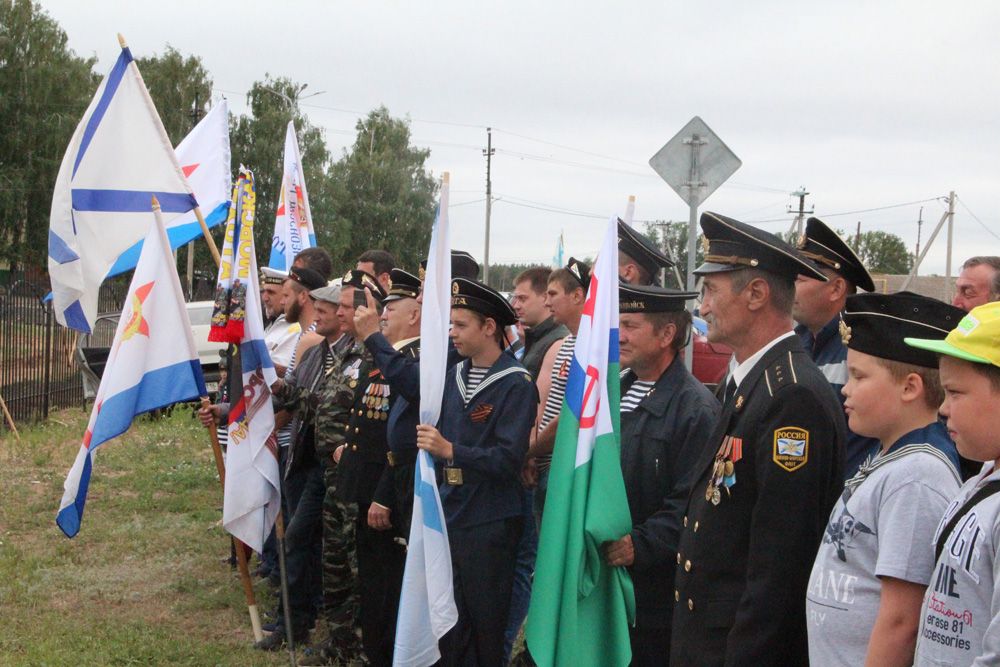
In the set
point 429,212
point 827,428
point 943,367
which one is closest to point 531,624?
point 827,428

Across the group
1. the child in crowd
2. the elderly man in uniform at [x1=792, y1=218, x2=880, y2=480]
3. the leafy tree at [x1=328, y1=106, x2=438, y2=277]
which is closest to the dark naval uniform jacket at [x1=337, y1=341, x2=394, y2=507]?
the elderly man in uniform at [x1=792, y1=218, x2=880, y2=480]

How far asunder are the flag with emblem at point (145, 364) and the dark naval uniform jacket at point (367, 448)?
1.02 meters

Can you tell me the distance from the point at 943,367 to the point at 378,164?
51.2m

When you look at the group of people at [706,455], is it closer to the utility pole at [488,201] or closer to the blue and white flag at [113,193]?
the blue and white flag at [113,193]

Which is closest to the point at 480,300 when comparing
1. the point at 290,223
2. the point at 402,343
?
the point at 402,343

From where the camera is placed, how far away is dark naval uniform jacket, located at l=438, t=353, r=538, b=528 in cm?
430

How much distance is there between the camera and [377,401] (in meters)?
5.23

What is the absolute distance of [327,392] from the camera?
5.82 meters

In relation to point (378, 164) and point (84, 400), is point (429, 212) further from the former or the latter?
point (84, 400)

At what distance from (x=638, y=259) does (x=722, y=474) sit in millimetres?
2213

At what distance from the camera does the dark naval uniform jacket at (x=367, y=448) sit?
17.2ft

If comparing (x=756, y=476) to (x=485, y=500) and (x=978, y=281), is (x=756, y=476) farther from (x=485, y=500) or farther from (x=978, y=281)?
(x=978, y=281)

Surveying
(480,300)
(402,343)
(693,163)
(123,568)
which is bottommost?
(123,568)

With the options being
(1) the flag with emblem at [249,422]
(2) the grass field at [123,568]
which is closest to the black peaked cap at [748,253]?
(1) the flag with emblem at [249,422]
